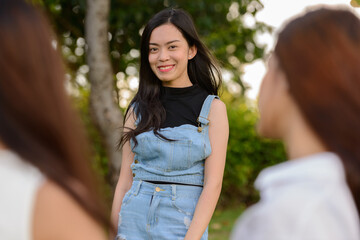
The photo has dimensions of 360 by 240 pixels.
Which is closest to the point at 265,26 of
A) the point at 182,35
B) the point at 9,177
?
the point at 182,35

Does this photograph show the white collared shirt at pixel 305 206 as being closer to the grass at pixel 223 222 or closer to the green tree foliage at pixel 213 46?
the green tree foliage at pixel 213 46

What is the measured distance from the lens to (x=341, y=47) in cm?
141

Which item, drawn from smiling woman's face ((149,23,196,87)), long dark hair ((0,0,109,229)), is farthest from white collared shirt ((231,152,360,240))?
smiling woman's face ((149,23,196,87))

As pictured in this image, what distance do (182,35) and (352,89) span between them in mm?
1731

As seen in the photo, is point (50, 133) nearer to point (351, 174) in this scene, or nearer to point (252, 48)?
point (351, 174)

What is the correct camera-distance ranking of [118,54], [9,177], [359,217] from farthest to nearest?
[118,54], [359,217], [9,177]

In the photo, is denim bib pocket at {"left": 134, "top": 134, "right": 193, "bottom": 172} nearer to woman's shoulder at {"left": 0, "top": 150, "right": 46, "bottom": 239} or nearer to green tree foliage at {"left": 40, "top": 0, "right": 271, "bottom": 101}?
woman's shoulder at {"left": 0, "top": 150, "right": 46, "bottom": 239}

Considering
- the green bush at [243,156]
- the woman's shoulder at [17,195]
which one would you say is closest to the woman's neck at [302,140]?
the woman's shoulder at [17,195]

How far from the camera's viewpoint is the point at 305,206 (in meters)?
1.28

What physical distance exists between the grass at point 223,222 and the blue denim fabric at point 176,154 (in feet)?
13.8

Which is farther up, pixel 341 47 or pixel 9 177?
pixel 341 47

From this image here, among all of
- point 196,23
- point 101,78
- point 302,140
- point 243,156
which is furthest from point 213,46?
point 302,140

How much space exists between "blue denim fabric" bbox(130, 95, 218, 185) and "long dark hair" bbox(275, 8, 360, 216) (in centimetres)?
131

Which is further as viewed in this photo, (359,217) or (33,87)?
(359,217)
